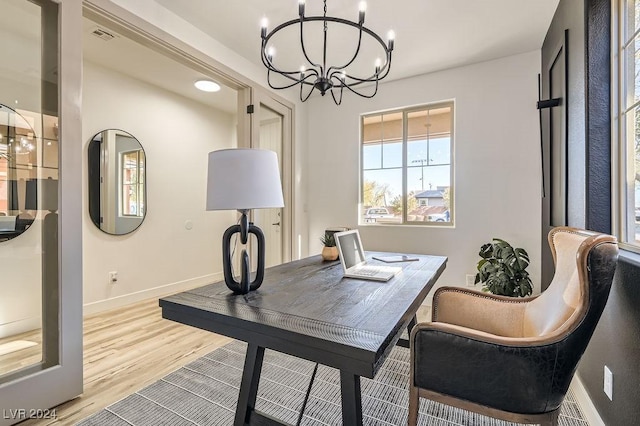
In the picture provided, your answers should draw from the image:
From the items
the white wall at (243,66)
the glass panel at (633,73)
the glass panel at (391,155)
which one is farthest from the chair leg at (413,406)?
the glass panel at (391,155)

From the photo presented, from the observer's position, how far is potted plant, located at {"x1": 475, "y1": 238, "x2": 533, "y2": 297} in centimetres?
250

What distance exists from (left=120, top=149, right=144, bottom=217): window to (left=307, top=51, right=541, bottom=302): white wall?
8.45 ft

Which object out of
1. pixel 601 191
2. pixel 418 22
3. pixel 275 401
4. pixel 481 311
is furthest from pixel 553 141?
pixel 275 401

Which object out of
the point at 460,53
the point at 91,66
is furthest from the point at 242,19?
the point at 460,53

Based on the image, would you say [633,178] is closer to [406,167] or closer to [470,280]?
[470,280]

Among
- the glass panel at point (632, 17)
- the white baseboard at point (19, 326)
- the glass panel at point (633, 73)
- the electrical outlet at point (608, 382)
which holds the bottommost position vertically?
the electrical outlet at point (608, 382)

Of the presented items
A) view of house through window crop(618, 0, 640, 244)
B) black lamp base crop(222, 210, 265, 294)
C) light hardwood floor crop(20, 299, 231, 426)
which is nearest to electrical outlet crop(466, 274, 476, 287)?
view of house through window crop(618, 0, 640, 244)

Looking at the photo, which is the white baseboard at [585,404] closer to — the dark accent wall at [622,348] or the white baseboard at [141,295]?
the dark accent wall at [622,348]

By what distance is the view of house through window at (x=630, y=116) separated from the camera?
138 cm

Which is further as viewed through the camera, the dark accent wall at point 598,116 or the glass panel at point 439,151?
the glass panel at point 439,151

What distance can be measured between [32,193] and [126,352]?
1.34 metres

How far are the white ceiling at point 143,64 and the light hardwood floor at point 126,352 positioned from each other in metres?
2.56

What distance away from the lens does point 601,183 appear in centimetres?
156

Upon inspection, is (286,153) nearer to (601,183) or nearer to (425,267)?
(425,267)
